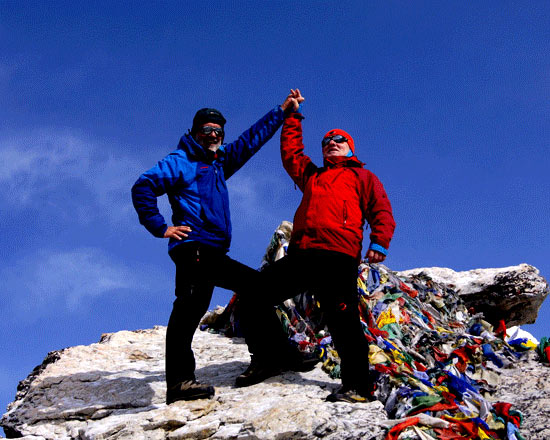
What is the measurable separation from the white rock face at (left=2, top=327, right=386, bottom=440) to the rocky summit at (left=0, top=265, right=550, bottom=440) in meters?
0.01

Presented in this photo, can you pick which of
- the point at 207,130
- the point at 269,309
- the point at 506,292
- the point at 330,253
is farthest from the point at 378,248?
the point at 506,292

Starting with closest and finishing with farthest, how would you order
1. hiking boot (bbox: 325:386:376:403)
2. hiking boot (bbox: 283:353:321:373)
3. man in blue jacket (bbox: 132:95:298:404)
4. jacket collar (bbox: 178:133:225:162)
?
hiking boot (bbox: 325:386:376:403) < man in blue jacket (bbox: 132:95:298:404) < jacket collar (bbox: 178:133:225:162) < hiking boot (bbox: 283:353:321:373)

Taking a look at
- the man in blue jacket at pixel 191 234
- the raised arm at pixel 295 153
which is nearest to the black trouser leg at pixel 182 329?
the man in blue jacket at pixel 191 234

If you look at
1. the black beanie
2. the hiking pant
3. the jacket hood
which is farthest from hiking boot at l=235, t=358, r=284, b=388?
the black beanie

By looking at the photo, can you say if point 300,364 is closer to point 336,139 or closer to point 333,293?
point 333,293

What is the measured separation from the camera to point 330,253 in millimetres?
5191

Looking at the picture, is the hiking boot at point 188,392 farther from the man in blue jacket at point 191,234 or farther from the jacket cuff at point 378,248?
the jacket cuff at point 378,248

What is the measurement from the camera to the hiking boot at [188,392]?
541 cm

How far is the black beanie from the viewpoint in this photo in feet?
19.0

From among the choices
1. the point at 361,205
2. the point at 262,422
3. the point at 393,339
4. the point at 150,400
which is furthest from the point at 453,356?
the point at 150,400

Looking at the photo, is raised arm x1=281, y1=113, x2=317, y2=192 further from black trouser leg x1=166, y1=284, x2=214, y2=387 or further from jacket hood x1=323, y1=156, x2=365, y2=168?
black trouser leg x1=166, y1=284, x2=214, y2=387

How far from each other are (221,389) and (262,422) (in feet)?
3.78

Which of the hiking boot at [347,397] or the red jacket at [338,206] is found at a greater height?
the red jacket at [338,206]

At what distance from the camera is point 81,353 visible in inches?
304
